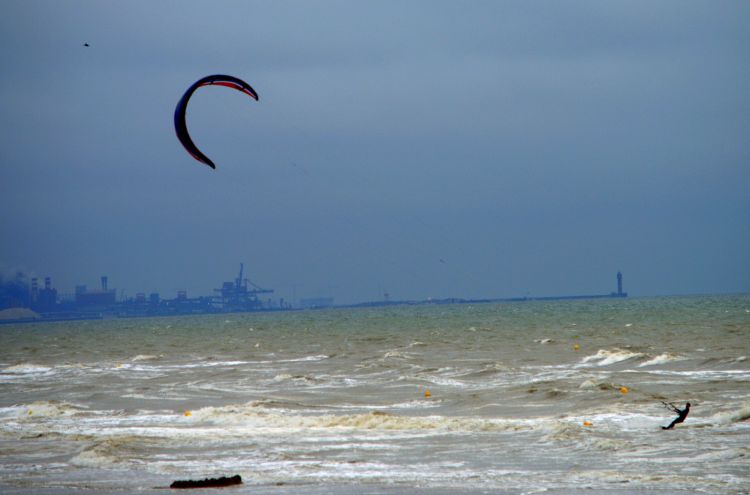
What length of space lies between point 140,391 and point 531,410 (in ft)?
40.3

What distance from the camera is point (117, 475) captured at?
47.2 ft

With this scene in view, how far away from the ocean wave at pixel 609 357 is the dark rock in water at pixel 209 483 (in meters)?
23.0

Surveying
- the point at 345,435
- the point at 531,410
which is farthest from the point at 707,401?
the point at 345,435

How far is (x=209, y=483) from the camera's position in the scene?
1317 cm

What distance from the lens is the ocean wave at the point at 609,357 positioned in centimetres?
3523

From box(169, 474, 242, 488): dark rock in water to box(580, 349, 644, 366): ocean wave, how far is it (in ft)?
75.5

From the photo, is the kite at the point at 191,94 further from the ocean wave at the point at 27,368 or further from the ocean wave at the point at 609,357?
the ocean wave at the point at 27,368

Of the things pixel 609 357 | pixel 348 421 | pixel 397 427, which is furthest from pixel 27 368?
pixel 397 427

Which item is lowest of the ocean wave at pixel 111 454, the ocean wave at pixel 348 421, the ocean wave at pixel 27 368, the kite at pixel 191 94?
the ocean wave at pixel 27 368

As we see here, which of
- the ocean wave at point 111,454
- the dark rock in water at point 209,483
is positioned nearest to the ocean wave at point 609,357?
the ocean wave at point 111,454

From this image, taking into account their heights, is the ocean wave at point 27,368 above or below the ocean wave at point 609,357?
below

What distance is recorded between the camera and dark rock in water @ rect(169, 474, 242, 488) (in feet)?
42.9

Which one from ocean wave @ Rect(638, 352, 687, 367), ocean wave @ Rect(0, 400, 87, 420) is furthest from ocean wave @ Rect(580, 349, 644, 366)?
ocean wave @ Rect(0, 400, 87, 420)

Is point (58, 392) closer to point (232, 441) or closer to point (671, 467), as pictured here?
point (232, 441)
